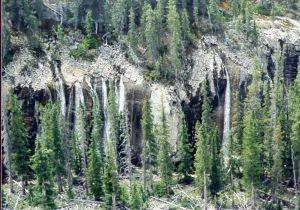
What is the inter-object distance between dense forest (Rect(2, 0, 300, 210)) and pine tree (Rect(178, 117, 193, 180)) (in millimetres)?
138

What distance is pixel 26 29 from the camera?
79.4 m

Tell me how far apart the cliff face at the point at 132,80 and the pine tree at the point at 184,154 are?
4.96 meters

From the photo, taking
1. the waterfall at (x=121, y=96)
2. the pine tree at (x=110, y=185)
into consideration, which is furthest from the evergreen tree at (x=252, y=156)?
the waterfall at (x=121, y=96)

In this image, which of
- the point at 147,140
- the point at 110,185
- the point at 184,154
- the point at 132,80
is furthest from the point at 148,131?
the point at 132,80

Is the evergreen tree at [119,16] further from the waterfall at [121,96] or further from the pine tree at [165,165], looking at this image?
the pine tree at [165,165]

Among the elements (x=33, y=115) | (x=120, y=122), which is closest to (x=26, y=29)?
(x=33, y=115)

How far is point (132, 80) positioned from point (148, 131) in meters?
13.8

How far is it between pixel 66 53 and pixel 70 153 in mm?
20722

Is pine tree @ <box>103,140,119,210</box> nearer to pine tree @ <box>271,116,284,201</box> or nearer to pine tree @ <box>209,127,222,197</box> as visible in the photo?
pine tree @ <box>209,127,222,197</box>

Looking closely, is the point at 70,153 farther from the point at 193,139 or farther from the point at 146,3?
the point at 146,3

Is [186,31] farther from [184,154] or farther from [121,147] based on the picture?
[184,154]

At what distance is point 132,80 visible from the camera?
252 ft

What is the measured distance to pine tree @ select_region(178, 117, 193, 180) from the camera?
223ft

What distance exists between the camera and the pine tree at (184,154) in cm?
6788
